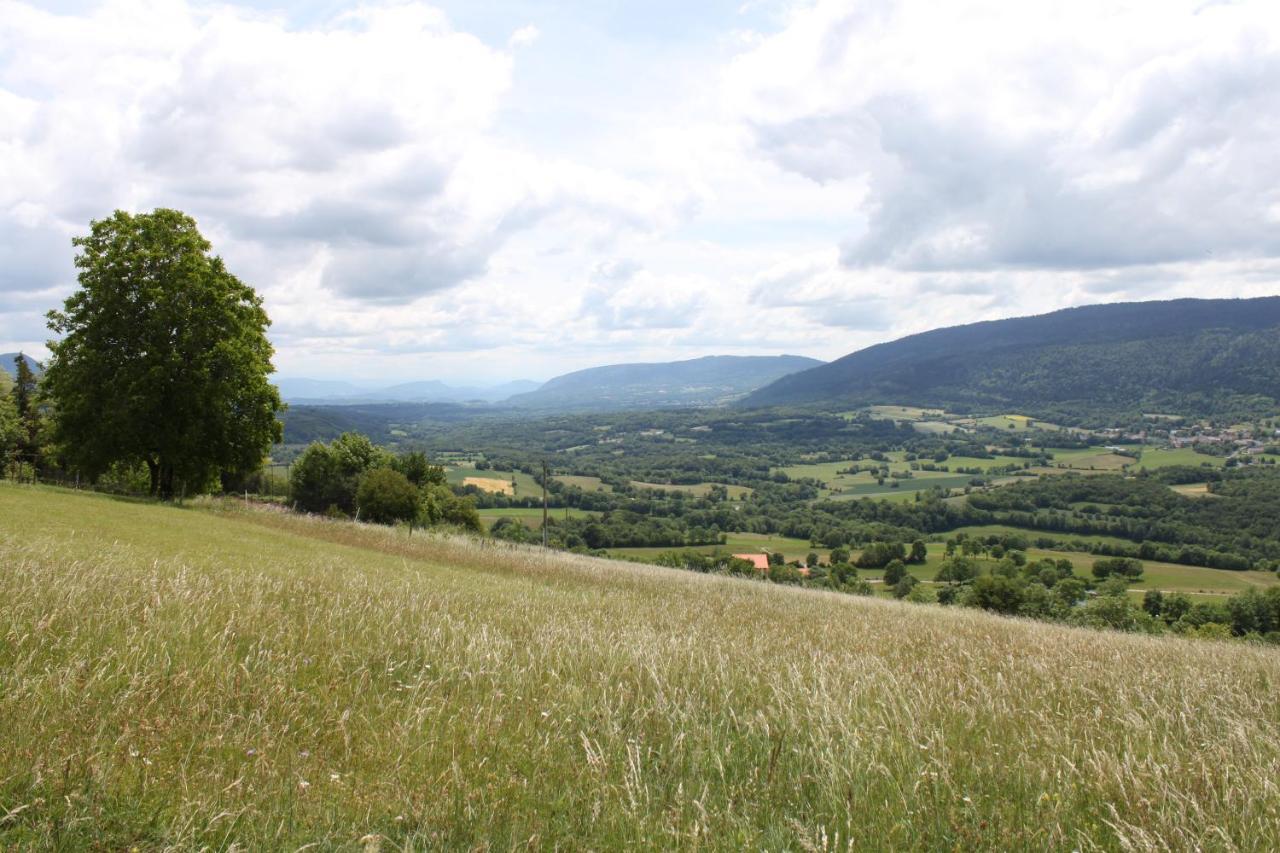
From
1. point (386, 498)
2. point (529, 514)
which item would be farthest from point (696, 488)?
point (386, 498)

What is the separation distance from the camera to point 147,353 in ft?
93.5

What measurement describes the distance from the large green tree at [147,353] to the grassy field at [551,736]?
2365 centimetres

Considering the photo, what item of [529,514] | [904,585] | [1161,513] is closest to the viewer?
[904,585]

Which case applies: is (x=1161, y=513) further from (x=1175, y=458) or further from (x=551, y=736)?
(x=551, y=736)

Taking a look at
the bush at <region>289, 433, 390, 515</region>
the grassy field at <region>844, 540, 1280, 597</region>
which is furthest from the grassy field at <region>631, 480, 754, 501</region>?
the bush at <region>289, 433, 390, 515</region>

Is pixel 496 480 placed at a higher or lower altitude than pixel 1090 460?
higher

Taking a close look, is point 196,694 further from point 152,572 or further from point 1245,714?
point 1245,714

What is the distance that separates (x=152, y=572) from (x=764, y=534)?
88.8 m

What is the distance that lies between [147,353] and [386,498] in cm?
2109

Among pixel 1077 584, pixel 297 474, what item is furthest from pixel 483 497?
pixel 1077 584

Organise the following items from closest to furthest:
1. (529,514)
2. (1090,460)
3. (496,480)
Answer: (529,514) < (496,480) < (1090,460)

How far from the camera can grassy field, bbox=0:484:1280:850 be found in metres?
3.31

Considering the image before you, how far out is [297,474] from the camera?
217 ft

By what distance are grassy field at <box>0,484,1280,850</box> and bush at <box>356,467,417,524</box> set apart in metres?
41.7
